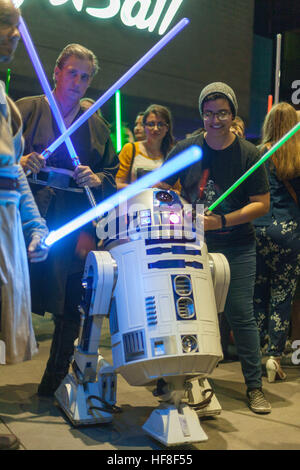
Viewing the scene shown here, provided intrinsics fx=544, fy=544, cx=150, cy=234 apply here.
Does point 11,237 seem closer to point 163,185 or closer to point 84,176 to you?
point 84,176

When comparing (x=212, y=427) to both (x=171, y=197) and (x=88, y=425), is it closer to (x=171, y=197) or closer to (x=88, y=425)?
(x=88, y=425)

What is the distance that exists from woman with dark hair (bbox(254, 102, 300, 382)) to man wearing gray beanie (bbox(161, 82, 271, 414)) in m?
0.64

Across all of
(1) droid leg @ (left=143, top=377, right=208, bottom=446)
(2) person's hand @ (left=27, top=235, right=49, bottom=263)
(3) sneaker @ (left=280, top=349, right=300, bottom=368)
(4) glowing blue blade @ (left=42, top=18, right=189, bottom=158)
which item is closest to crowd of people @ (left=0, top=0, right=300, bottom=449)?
(4) glowing blue blade @ (left=42, top=18, right=189, bottom=158)

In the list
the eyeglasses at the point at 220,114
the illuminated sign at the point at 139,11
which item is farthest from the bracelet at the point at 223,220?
the illuminated sign at the point at 139,11

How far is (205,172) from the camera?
2.97 m

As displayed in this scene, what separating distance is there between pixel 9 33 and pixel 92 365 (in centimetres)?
148

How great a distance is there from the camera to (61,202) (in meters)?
2.91

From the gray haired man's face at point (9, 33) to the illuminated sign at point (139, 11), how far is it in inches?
206

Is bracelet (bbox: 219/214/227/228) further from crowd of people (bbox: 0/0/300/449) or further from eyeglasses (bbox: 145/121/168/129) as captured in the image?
eyeglasses (bbox: 145/121/168/129)

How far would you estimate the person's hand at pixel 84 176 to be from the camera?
2.69m

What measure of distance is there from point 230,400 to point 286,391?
428 millimetres

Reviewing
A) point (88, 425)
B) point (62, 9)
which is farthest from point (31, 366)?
point (62, 9)
